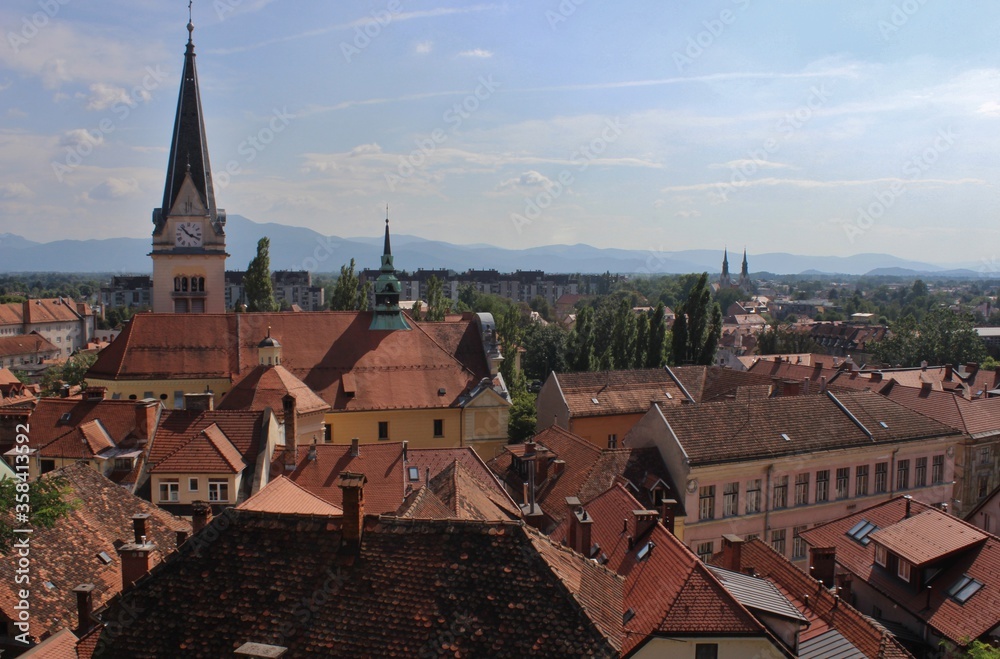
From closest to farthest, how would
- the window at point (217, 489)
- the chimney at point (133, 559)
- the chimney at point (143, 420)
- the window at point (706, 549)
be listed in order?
the chimney at point (133, 559)
the window at point (217, 489)
the window at point (706, 549)
the chimney at point (143, 420)

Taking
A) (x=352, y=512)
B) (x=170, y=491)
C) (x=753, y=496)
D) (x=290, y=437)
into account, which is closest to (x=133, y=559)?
(x=352, y=512)

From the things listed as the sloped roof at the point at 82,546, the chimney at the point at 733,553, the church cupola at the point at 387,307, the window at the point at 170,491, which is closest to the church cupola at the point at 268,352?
the church cupola at the point at 387,307

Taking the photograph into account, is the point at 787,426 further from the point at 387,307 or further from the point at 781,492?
the point at 387,307

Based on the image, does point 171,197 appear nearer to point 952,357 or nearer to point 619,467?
point 619,467

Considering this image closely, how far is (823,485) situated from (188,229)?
42.8 m

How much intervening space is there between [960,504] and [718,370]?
1963 cm

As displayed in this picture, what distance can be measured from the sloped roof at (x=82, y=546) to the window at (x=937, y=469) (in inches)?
1315

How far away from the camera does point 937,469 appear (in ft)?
129

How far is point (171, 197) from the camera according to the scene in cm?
5522

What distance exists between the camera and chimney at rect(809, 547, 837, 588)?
934 inches

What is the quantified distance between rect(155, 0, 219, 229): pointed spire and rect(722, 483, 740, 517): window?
130ft

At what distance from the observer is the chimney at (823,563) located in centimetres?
2373

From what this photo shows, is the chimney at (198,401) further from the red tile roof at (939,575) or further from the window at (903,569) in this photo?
the window at (903,569)

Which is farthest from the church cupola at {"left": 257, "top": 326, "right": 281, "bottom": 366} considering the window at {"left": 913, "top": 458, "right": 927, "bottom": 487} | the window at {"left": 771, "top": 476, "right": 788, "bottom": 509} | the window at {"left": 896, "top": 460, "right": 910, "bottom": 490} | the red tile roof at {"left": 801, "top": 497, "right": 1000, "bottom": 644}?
the window at {"left": 913, "top": 458, "right": 927, "bottom": 487}
